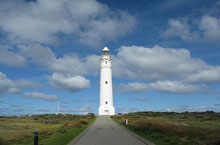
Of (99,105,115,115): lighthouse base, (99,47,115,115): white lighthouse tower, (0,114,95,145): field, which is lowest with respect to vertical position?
(0,114,95,145): field

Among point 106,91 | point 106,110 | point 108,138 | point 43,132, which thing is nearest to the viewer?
point 108,138

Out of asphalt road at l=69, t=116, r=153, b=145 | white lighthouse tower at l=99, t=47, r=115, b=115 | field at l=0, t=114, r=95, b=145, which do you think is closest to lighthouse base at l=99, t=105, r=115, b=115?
white lighthouse tower at l=99, t=47, r=115, b=115

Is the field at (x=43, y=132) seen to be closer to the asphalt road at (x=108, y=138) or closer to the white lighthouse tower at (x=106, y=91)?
the asphalt road at (x=108, y=138)

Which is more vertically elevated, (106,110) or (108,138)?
(106,110)

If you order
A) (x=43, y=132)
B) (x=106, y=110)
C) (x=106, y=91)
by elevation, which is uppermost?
(x=106, y=91)

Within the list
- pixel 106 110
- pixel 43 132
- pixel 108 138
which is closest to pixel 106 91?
pixel 106 110

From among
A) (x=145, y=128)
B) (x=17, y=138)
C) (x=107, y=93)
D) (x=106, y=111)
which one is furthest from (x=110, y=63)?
(x=17, y=138)

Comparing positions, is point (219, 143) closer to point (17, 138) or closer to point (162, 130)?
point (162, 130)

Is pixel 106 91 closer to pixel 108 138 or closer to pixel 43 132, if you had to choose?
pixel 43 132

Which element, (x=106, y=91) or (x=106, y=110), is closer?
(x=106, y=110)

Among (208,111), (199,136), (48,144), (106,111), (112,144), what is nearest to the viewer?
(112,144)

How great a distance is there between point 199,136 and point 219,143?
11.4ft

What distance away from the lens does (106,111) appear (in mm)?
59969

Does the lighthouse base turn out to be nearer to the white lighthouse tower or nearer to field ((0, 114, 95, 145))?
the white lighthouse tower
